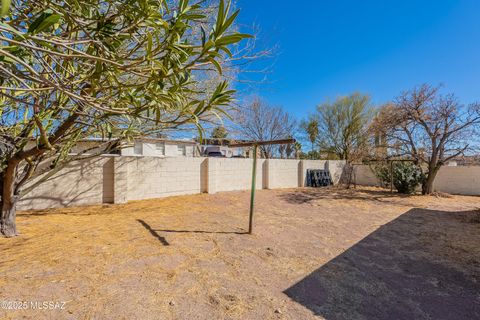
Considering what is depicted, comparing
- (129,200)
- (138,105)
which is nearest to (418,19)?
(138,105)

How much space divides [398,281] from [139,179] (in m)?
6.35

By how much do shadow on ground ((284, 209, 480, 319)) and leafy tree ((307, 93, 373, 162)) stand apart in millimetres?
10603

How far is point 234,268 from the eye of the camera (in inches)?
102

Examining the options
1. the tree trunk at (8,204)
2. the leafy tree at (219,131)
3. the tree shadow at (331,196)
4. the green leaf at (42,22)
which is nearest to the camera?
the green leaf at (42,22)

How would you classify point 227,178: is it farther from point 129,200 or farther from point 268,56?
point 268,56

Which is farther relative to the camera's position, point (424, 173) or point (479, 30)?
point (424, 173)

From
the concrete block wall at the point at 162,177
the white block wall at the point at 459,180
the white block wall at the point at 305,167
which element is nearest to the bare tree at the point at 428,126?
the white block wall at the point at 459,180

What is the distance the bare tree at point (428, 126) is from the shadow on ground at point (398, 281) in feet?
19.3

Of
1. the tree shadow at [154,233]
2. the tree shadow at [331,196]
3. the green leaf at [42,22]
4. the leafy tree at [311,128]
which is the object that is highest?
the leafy tree at [311,128]

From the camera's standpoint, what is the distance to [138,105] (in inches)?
76.0

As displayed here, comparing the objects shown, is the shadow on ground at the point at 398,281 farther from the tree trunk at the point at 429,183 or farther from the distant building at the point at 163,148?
the distant building at the point at 163,148

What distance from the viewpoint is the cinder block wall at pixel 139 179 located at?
5.33 metres

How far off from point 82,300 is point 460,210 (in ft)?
28.8

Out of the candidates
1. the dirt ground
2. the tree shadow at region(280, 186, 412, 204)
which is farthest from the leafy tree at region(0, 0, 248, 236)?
the tree shadow at region(280, 186, 412, 204)
